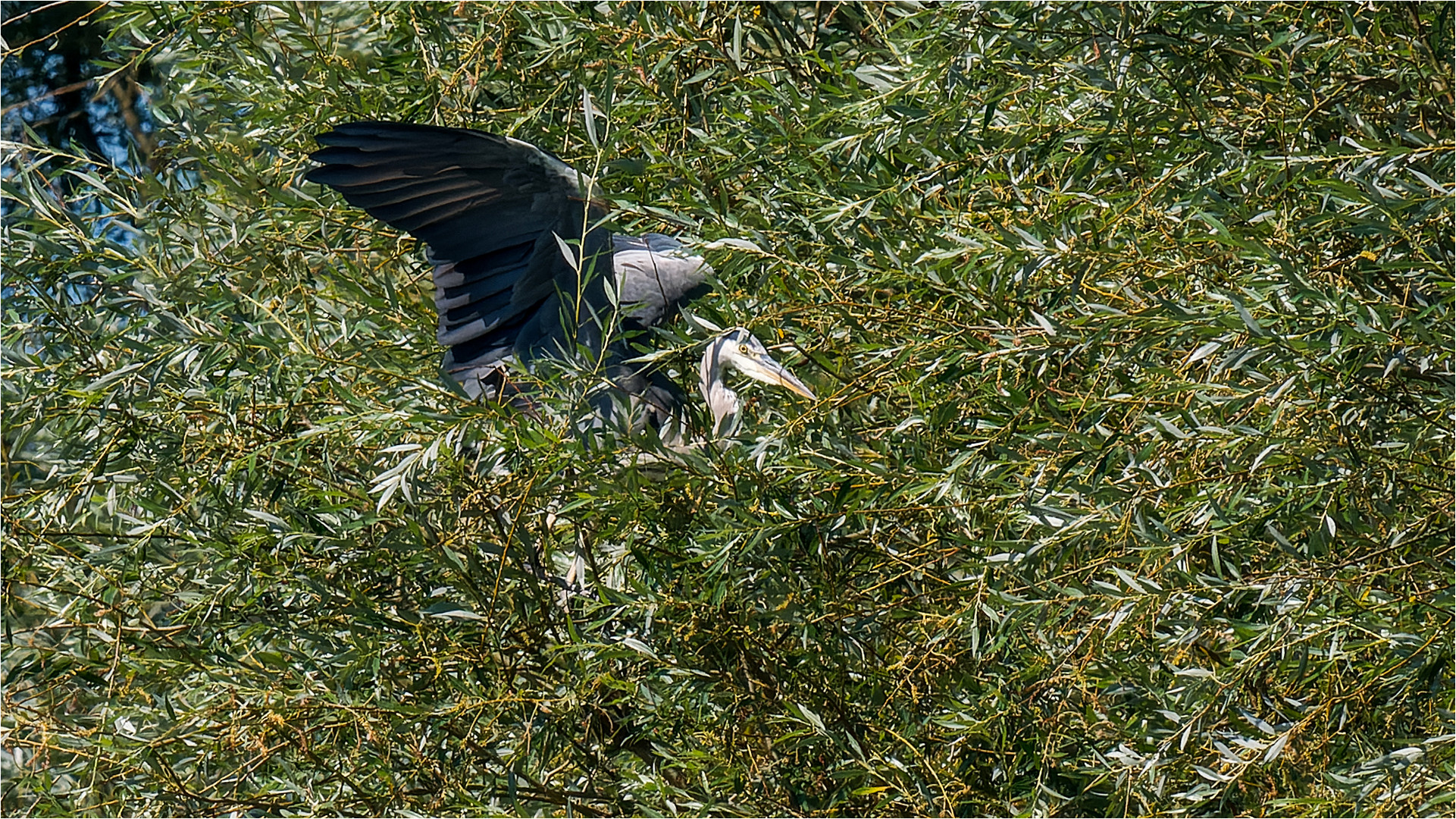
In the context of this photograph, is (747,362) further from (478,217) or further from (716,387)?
(478,217)

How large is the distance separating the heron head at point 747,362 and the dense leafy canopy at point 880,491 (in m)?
0.08

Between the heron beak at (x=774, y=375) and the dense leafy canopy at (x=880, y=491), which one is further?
the heron beak at (x=774, y=375)

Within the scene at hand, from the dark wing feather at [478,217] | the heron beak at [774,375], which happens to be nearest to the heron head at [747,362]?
the heron beak at [774,375]

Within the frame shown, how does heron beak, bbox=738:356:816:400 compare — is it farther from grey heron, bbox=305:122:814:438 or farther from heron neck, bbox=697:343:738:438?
heron neck, bbox=697:343:738:438

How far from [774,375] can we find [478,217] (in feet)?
2.33

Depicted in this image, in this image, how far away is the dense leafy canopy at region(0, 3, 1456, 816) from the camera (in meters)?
1.97

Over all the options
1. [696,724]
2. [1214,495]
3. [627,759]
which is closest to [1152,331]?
[1214,495]

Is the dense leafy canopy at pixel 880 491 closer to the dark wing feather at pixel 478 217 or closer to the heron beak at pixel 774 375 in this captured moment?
the heron beak at pixel 774 375

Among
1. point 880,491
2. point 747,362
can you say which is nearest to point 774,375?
point 747,362

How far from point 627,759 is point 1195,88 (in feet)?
4.49

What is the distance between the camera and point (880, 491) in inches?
83.6

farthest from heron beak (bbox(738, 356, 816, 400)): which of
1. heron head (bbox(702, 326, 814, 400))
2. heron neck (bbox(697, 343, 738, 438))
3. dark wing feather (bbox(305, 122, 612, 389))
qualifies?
dark wing feather (bbox(305, 122, 612, 389))

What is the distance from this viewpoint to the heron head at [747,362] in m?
2.50

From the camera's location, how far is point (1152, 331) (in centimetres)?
195
